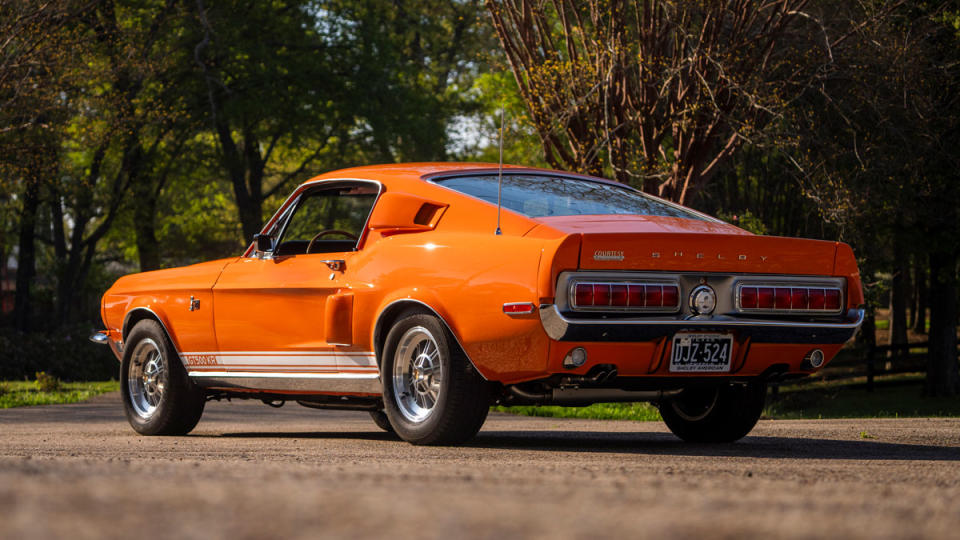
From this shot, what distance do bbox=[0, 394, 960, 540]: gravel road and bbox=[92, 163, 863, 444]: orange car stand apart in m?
0.42

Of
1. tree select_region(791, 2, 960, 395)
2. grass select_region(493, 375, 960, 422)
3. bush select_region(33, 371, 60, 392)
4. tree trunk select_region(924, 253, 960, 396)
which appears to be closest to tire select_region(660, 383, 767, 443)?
grass select_region(493, 375, 960, 422)

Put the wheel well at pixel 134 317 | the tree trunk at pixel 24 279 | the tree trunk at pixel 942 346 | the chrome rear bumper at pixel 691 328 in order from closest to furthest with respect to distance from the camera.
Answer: the chrome rear bumper at pixel 691 328 → the wheel well at pixel 134 317 → the tree trunk at pixel 942 346 → the tree trunk at pixel 24 279

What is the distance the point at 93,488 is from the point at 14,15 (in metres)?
17.2

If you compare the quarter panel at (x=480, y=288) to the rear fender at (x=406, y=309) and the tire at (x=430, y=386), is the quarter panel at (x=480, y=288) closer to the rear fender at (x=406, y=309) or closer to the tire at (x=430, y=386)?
the rear fender at (x=406, y=309)

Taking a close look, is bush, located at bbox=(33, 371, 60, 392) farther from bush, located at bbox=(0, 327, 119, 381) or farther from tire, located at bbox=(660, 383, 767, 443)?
tire, located at bbox=(660, 383, 767, 443)

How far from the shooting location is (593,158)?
1557cm

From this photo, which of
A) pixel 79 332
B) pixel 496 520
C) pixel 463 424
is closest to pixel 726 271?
pixel 463 424

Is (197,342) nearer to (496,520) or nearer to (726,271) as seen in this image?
(726,271)

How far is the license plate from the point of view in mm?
6414

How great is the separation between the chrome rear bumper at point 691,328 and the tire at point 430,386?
721 millimetres

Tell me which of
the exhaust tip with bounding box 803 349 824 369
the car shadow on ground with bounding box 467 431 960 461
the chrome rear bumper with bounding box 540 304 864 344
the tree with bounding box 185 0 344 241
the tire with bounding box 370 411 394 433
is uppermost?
the tree with bounding box 185 0 344 241

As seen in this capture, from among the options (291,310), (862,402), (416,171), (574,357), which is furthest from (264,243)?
(862,402)

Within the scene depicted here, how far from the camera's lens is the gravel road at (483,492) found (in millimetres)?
3119

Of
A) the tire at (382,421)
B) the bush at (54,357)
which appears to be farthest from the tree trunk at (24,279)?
the tire at (382,421)
